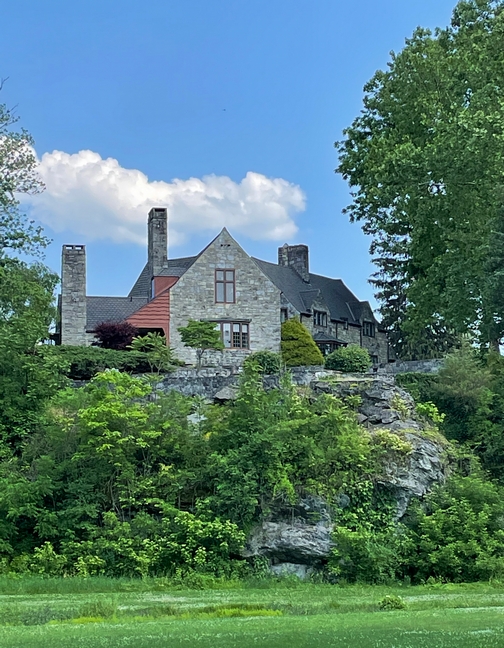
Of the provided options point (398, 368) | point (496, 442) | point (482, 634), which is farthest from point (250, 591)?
point (398, 368)

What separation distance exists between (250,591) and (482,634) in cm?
915

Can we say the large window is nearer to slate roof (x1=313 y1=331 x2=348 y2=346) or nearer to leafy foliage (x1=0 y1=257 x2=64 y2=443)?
slate roof (x1=313 y1=331 x2=348 y2=346)

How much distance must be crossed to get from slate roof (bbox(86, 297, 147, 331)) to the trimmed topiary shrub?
377 inches

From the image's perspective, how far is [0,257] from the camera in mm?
35812

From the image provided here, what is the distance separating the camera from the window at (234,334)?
4734 cm

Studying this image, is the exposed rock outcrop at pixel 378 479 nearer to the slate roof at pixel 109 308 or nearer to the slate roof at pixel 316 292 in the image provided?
the slate roof at pixel 109 308

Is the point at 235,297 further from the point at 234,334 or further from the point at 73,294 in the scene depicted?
the point at 73,294

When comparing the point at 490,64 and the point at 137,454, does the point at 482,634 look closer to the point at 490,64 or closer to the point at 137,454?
the point at 137,454

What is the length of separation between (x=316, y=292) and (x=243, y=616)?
45.0 m

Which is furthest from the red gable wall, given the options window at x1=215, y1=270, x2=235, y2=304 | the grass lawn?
the grass lawn

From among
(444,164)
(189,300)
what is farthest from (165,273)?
(444,164)

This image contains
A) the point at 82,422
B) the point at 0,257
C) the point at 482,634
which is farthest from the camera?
the point at 0,257

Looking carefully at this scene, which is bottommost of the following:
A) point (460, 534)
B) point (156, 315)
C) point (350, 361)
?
point (460, 534)

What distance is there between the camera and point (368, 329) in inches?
2459
